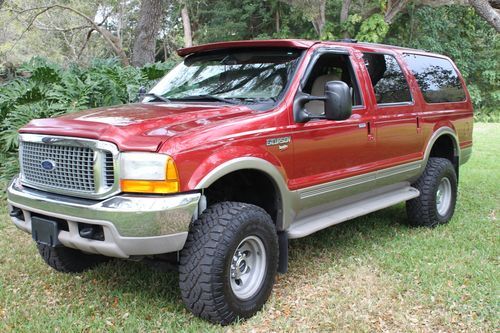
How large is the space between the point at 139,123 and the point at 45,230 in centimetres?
98

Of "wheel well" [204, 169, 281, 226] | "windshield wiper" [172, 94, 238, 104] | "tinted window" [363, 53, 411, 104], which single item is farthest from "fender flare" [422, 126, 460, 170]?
"windshield wiper" [172, 94, 238, 104]

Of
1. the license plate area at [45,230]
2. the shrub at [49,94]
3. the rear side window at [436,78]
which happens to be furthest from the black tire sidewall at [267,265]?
the shrub at [49,94]

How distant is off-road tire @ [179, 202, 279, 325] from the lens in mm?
3424

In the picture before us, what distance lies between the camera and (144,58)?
444 inches

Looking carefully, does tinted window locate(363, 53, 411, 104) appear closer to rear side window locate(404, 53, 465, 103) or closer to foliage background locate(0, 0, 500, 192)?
rear side window locate(404, 53, 465, 103)

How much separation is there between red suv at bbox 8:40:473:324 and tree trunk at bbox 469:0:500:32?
4.16 meters

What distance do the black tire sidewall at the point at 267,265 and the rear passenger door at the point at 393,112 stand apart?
1718mm

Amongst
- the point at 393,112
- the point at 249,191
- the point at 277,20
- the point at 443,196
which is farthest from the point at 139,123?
the point at 277,20

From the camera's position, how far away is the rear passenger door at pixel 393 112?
503cm

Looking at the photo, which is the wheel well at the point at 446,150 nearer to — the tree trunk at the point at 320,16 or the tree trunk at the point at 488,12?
the tree trunk at the point at 488,12

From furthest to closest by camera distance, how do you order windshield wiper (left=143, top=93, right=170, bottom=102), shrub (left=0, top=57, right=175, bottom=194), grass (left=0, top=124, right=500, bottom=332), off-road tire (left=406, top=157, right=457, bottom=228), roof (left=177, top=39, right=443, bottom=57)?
shrub (left=0, top=57, right=175, bottom=194) → off-road tire (left=406, top=157, right=457, bottom=228) → windshield wiper (left=143, top=93, right=170, bottom=102) → roof (left=177, top=39, right=443, bottom=57) → grass (left=0, top=124, right=500, bottom=332)

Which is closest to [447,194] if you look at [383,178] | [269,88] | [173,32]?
[383,178]

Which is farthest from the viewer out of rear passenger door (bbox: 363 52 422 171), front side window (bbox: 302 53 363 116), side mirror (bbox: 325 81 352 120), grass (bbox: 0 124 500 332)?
rear passenger door (bbox: 363 52 422 171)

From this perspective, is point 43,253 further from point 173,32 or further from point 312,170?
point 173,32
